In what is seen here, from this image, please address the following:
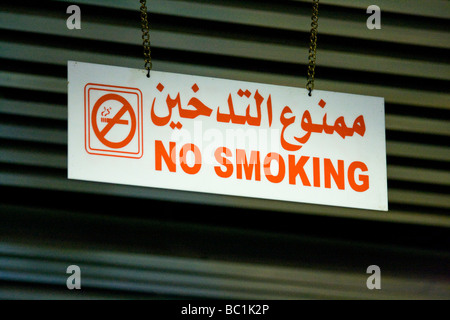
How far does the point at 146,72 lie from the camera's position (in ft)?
10.6

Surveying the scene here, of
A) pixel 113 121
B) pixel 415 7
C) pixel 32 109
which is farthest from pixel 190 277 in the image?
pixel 415 7

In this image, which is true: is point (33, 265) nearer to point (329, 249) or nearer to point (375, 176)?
point (329, 249)

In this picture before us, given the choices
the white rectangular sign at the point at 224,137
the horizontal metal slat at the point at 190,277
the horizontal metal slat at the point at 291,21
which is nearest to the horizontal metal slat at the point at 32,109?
the horizontal metal slat at the point at 291,21

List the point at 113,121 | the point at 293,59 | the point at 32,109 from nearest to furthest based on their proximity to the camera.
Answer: the point at 113,121 < the point at 32,109 < the point at 293,59

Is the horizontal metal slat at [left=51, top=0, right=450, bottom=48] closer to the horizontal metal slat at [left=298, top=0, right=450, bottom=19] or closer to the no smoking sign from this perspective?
the horizontal metal slat at [left=298, top=0, right=450, bottom=19]

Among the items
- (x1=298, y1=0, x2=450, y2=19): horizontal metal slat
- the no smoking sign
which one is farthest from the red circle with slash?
(x1=298, y1=0, x2=450, y2=19): horizontal metal slat

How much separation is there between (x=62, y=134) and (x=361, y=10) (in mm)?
1544

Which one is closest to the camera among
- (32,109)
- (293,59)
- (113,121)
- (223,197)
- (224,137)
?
(113,121)

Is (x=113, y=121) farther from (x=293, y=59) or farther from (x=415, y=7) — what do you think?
(x=415, y=7)

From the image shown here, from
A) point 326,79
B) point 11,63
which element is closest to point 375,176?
point 326,79

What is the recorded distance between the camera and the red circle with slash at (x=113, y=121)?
10.2 ft

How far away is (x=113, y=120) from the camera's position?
10.3ft

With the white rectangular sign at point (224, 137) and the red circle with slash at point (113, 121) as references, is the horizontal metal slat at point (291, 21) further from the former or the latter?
the red circle with slash at point (113, 121)

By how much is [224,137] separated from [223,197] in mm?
891
